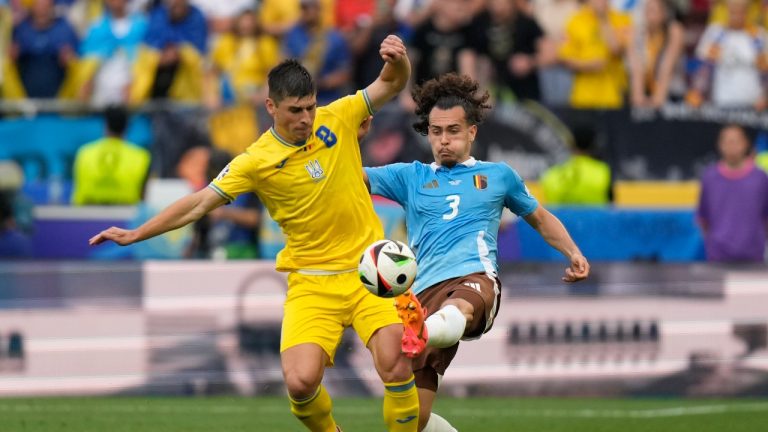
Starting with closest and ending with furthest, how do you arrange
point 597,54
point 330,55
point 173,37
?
1. point 597,54
2. point 330,55
3. point 173,37

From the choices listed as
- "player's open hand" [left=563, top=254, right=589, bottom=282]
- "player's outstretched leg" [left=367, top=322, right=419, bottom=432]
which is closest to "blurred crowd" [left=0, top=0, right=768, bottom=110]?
"player's open hand" [left=563, top=254, right=589, bottom=282]

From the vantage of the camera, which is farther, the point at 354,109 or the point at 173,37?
the point at 173,37

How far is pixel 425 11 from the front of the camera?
16.2 metres

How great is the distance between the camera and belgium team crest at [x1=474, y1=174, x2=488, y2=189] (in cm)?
848

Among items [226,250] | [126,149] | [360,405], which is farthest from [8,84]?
[360,405]

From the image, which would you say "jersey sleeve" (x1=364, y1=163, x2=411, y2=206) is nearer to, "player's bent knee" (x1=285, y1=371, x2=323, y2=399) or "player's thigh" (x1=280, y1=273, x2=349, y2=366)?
"player's thigh" (x1=280, y1=273, x2=349, y2=366)

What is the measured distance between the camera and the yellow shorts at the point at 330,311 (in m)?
8.36

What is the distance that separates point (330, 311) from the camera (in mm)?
8438

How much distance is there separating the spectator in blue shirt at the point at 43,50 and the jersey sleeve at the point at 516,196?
9.58m

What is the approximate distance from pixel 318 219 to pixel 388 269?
945 millimetres

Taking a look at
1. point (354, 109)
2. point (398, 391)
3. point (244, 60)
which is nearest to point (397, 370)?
point (398, 391)

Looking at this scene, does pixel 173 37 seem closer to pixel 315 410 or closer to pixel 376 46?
pixel 376 46

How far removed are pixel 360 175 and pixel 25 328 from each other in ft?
15.6

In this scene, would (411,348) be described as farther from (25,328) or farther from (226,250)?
(226,250)
